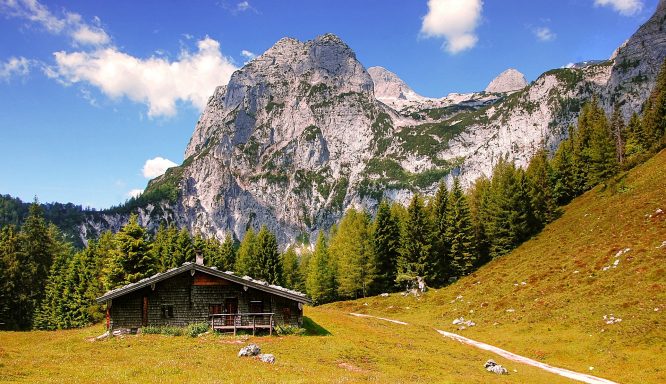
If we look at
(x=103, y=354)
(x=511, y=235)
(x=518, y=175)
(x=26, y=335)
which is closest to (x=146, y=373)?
(x=103, y=354)

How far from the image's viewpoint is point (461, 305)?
6462 centimetres

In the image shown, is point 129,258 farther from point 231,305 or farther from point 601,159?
point 601,159

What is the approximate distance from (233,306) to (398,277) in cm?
4668

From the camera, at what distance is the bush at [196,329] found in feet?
123

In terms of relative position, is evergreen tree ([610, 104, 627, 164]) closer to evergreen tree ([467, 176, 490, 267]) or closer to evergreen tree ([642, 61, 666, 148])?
evergreen tree ([642, 61, 666, 148])

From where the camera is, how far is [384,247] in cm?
8794

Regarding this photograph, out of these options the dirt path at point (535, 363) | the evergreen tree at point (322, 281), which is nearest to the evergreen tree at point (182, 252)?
the evergreen tree at point (322, 281)

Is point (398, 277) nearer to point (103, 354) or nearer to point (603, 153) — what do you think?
point (603, 153)

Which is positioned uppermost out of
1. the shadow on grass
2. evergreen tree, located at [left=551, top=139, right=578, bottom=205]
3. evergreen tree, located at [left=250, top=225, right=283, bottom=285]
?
evergreen tree, located at [left=551, top=139, right=578, bottom=205]

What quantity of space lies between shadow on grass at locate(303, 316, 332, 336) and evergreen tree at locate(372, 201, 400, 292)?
136 ft

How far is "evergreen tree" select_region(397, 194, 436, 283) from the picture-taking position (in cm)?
8031

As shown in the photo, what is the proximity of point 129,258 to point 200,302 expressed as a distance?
2445 centimetres

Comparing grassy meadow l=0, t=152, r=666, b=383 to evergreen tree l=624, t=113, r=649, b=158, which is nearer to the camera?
grassy meadow l=0, t=152, r=666, b=383

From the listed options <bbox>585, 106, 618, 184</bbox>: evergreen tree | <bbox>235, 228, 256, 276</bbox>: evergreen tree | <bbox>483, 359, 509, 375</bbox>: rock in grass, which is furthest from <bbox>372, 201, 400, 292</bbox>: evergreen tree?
<bbox>483, 359, 509, 375</bbox>: rock in grass
